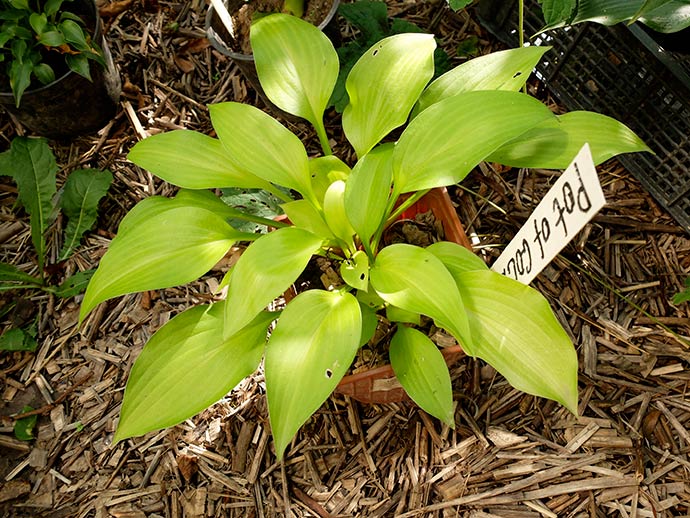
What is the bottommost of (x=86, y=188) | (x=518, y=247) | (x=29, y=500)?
(x=29, y=500)

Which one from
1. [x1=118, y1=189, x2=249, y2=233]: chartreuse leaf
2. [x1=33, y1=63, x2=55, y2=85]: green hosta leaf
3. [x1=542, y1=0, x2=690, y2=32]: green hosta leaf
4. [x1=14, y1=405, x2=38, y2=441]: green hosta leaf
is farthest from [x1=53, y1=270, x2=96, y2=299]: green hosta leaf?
[x1=542, y1=0, x2=690, y2=32]: green hosta leaf

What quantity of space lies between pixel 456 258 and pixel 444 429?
0.38 m

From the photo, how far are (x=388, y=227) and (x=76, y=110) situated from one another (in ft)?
3.01

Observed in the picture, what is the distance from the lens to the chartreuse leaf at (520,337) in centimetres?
79

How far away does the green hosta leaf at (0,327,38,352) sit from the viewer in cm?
130

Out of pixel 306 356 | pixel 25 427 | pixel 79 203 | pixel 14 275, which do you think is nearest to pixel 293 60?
pixel 306 356

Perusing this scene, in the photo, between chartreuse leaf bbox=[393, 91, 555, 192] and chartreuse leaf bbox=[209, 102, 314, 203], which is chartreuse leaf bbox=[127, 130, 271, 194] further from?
chartreuse leaf bbox=[393, 91, 555, 192]

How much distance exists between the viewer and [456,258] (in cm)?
95

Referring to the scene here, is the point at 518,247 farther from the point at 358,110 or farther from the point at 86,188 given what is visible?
the point at 86,188

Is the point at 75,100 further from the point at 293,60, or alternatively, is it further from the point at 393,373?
the point at 393,373

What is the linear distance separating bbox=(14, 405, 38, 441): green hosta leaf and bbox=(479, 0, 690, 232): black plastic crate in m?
1.45

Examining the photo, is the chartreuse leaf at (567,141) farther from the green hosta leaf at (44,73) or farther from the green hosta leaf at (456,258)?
the green hosta leaf at (44,73)

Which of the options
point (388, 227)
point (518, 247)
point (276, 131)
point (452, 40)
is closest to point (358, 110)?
point (276, 131)

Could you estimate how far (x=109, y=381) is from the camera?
4.15ft
